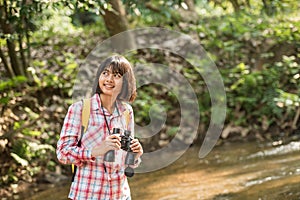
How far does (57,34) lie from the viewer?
1002 cm

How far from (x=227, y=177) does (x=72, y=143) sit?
9.78ft

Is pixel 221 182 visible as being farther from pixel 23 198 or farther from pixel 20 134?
pixel 20 134

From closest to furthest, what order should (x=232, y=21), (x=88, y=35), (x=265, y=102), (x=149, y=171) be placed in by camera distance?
(x=149, y=171)
(x=265, y=102)
(x=232, y=21)
(x=88, y=35)

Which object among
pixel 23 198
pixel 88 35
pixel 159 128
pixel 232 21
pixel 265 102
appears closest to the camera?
pixel 23 198

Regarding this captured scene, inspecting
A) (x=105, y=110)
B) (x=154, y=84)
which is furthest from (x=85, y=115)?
(x=154, y=84)

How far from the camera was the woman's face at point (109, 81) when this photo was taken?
2828 millimetres

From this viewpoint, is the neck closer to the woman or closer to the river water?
the woman

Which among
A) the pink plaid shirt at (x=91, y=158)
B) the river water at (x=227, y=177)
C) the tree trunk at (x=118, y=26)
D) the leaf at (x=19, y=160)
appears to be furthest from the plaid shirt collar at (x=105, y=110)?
the tree trunk at (x=118, y=26)

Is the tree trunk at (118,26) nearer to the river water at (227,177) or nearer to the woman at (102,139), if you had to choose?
the river water at (227,177)

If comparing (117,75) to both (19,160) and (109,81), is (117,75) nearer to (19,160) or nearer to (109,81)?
(109,81)

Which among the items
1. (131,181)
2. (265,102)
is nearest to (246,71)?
(265,102)

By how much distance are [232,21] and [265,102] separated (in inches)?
70.0

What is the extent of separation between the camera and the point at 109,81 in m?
2.82

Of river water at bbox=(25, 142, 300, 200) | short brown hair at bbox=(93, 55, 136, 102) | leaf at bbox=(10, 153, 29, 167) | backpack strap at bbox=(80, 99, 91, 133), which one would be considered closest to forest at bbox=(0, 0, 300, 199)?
leaf at bbox=(10, 153, 29, 167)
